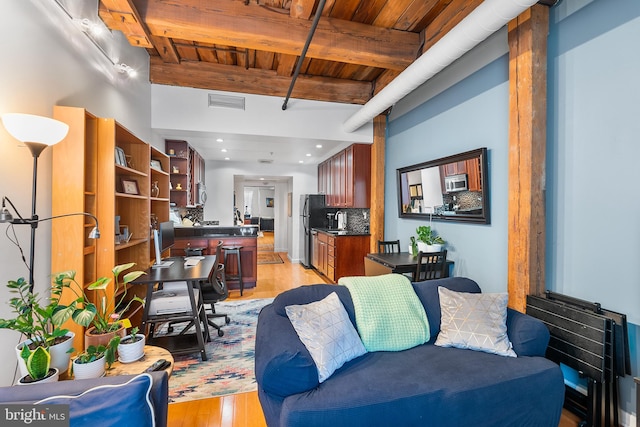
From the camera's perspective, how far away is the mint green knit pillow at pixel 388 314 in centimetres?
192

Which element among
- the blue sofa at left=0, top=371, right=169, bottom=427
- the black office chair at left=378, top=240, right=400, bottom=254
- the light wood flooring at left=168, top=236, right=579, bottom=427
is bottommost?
the light wood flooring at left=168, top=236, right=579, bottom=427

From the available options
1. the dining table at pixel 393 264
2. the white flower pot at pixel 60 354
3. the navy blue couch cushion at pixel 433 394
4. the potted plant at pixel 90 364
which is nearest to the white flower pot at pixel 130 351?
the potted plant at pixel 90 364

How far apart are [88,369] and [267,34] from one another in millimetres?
2902

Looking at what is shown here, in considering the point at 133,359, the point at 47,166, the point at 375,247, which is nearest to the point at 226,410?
the point at 133,359

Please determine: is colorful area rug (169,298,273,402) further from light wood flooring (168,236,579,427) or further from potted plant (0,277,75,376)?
potted plant (0,277,75,376)

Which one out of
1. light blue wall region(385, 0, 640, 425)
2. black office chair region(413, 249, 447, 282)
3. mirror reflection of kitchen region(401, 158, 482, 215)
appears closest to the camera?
light blue wall region(385, 0, 640, 425)

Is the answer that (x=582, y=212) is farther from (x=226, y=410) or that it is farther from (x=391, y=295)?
(x=226, y=410)

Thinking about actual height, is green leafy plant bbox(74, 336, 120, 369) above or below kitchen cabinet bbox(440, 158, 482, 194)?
Result: below

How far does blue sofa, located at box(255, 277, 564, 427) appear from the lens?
1409 mm

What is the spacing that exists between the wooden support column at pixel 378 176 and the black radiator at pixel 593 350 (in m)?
2.80

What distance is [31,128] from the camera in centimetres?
145

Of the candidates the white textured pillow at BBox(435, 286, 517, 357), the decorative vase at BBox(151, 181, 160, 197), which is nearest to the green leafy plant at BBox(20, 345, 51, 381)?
the white textured pillow at BBox(435, 286, 517, 357)

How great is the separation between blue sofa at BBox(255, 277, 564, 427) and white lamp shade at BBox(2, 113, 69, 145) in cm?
Result: 157

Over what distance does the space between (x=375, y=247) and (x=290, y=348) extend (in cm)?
327
